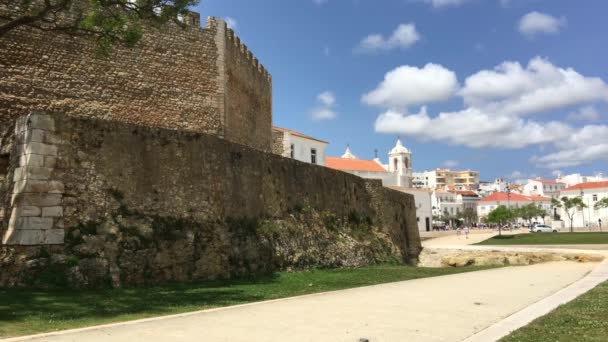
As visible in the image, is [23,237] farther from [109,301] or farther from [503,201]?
[503,201]

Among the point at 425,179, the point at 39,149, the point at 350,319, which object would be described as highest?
the point at 425,179

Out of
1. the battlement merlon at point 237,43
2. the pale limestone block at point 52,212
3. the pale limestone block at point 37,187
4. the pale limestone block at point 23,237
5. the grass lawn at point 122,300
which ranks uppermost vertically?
the battlement merlon at point 237,43

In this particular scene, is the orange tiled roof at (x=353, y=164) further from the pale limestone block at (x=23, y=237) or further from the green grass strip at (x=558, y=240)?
the pale limestone block at (x=23, y=237)

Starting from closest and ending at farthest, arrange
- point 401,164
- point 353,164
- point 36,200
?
point 36,200 → point 353,164 → point 401,164

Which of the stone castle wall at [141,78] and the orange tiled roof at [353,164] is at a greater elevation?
the orange tiled roof at [353,164]

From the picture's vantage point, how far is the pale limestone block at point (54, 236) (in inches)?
376

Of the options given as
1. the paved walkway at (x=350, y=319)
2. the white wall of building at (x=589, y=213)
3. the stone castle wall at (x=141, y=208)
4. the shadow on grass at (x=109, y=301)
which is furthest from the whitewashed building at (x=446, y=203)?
the shadow on grass at (x=109, y=301)

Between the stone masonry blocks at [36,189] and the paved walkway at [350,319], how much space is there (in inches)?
145

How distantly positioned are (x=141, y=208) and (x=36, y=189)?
Answer: 2.24m

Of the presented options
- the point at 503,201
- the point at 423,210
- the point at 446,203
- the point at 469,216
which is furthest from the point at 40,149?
the point at 503,201

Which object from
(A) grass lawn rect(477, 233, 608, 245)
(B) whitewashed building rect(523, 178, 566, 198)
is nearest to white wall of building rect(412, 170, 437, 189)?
(B) whitewashed building rect(523, 178, 566, 198)

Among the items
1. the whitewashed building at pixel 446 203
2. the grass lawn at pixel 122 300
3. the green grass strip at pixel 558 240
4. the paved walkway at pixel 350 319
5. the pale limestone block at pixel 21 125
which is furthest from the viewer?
the whitewashed building at pixel 446 203

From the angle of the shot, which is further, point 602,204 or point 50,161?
point 602,204

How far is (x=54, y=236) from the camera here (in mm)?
9633
